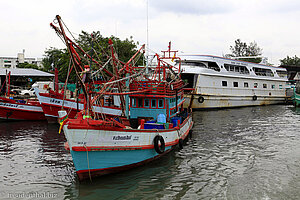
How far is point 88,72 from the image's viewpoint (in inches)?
355

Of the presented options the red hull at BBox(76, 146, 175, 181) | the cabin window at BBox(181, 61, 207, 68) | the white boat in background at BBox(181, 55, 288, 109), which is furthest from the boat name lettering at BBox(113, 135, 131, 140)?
the cabin window at BBox(181, 61, 207, 68)

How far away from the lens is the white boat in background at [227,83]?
30.5m

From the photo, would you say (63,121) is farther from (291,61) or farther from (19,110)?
(291,61)

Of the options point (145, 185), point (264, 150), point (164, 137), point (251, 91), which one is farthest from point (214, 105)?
point (145, 185)

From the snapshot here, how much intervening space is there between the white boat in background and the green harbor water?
13809 millimetres

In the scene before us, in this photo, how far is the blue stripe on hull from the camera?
9.09 metres

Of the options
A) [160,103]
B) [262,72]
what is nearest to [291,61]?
[262,72]

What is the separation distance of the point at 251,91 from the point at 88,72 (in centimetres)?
3141

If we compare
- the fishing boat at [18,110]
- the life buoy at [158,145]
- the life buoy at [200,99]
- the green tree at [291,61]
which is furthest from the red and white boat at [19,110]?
the green tree at [291,61]

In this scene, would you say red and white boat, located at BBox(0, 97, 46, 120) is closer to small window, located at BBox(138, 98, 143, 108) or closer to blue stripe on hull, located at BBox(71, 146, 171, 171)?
small window, located at BBox(138, 98, 143, 108)

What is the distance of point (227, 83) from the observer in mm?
33281

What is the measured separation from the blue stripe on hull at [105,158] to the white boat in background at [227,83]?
59.8ft

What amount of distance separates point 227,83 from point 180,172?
2443 cm

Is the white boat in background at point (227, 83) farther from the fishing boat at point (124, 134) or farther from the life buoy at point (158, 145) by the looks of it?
the life buoy at point (158, 145)
